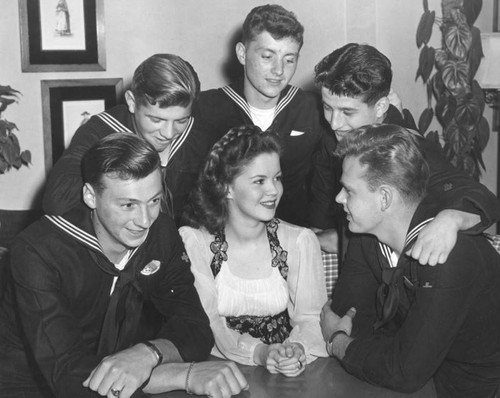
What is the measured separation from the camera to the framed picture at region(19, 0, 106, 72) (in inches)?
179

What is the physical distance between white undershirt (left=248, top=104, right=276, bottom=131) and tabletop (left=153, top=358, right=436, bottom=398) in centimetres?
132

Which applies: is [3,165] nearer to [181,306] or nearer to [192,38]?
[192,38]

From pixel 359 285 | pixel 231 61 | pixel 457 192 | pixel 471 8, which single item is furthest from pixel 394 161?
pixel 471 8

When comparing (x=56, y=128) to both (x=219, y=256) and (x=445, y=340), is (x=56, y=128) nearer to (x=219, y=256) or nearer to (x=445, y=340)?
(x=219, y=256)

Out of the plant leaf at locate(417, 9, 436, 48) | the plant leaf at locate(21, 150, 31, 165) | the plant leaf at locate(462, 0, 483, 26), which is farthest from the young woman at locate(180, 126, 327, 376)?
the plant leaf at locate(462, 0, 483, 26)

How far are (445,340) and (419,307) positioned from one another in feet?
0.36

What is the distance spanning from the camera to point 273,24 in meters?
3.00

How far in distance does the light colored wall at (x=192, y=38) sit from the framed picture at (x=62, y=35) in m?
0.05

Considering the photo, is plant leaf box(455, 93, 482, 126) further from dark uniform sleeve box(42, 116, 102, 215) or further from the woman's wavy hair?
dark uniform sleeve box(42, 116, 102, 215)

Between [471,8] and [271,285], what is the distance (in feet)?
10.8

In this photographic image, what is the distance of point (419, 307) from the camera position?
2.01 m

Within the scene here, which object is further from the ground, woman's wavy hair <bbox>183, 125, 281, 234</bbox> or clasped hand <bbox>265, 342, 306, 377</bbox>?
woman's wavy hair <bbox>183, 125, 281, 234</bbox>

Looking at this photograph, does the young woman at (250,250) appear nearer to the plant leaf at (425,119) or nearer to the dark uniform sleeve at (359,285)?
the dark uniform sleeve at (359,285)

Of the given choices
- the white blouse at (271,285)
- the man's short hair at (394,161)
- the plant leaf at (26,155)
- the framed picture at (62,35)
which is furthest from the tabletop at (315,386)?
the framed picture at (62,35)
